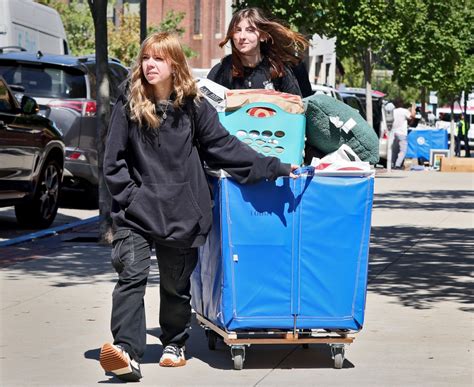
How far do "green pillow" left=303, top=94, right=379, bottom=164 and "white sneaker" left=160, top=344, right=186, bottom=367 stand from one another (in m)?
1.31

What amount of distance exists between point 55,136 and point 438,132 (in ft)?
82.5

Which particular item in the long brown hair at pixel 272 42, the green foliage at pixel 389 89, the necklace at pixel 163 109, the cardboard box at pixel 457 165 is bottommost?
the green foliage at pixel 389 89

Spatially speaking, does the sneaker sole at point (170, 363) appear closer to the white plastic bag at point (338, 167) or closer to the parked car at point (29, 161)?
the white plastic bag at point (338, 167)

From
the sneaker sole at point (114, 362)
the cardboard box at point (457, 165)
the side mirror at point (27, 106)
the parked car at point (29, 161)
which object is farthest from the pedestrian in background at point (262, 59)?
the cardboard box at point (457, 165)

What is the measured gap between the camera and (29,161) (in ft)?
46.5

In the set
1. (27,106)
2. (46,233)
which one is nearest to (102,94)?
(27,106)

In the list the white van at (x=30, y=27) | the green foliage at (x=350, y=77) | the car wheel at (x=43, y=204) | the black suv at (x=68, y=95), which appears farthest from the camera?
the green foliage at (x=350, y=77)

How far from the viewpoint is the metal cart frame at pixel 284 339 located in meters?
6.80

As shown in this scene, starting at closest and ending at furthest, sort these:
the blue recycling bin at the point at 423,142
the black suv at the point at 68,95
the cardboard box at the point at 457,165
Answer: the black suv at the point at 68,95 < the cardboard box at the point at 457,165 < the blue recycling bin at the point at 423,142

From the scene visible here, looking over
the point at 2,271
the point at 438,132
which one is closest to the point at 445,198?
the point at 2,271

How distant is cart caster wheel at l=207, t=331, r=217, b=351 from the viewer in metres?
7.38

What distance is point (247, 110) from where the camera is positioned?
6859 millimetres

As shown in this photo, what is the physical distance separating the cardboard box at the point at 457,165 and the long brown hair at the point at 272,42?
83.7ft

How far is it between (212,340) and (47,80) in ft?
32.1
